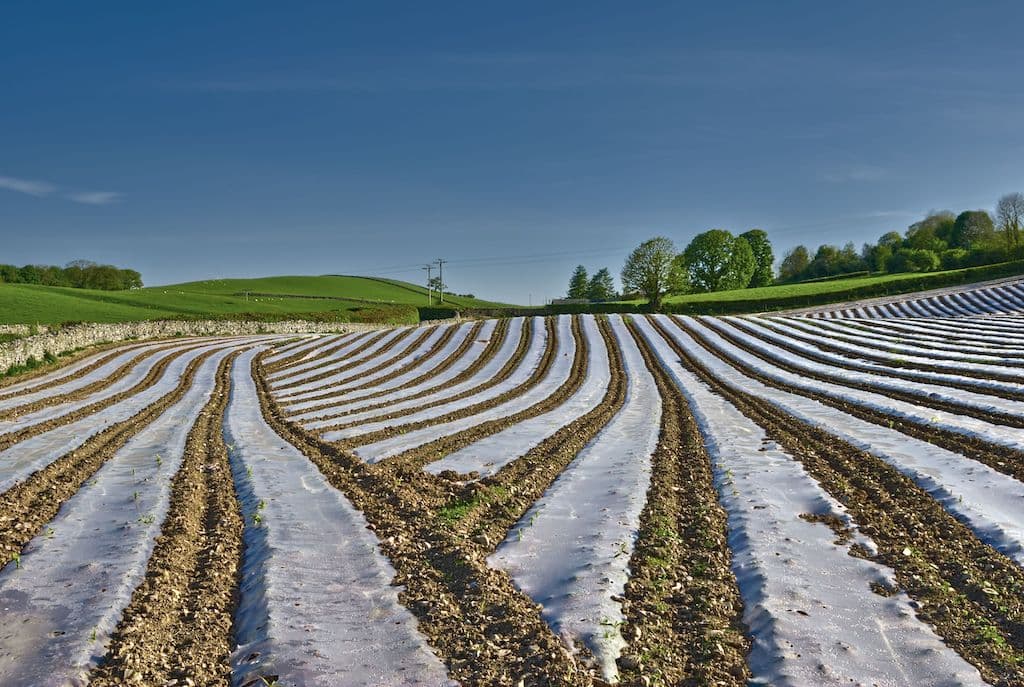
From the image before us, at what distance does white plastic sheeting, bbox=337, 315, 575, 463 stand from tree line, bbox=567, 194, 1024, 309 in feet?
148

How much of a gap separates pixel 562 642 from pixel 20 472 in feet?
36.6

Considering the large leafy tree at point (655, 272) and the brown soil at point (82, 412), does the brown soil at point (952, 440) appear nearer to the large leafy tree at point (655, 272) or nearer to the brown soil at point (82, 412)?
the brown soil at point (82, 412)

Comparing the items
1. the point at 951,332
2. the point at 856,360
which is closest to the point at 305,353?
the point at 856,360

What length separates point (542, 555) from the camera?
306 inches

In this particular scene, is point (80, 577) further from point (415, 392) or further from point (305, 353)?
point (305, 353)

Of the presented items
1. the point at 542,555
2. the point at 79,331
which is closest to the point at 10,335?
the point at 79,331

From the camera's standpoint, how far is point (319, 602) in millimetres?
6559

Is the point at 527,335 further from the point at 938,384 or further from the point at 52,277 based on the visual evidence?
the point at 52,277

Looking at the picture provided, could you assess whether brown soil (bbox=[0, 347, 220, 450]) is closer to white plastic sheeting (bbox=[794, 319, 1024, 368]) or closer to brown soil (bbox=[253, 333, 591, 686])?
brown soil (bbox=[253, 333, 591, 686])

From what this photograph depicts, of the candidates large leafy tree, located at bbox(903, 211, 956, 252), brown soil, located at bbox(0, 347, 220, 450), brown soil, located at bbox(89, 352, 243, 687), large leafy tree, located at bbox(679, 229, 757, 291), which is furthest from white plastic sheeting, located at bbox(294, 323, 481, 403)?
large leafy tree, located at bbox(903, 211, 956, 252)

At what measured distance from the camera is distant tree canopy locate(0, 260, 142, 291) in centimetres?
10344

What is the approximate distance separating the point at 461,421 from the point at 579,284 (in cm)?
11820

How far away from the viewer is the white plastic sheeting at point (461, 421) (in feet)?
45.8

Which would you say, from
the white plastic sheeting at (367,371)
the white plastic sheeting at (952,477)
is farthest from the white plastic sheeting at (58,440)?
the white plastic sheeting at (952,477)
